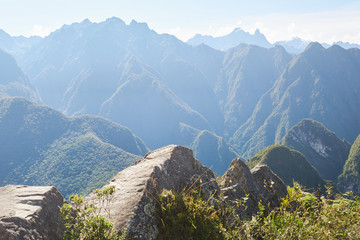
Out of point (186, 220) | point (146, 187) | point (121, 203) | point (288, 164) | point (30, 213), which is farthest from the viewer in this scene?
point (288, 164)

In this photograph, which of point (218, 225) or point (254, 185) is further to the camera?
point (254, 185)

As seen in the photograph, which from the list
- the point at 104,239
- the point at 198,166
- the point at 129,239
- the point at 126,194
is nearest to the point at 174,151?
the point at 198,166

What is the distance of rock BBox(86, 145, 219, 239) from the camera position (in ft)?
15.9

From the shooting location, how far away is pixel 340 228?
201 inches

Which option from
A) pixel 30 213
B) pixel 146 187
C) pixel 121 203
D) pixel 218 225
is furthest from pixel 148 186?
pixel 30 213

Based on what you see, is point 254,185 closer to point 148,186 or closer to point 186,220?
point 148,186

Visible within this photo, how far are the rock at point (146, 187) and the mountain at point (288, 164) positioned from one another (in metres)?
150

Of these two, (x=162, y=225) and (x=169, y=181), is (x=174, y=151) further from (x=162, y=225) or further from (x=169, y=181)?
(x=162, y=225)

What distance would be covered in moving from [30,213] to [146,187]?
2.19 metres

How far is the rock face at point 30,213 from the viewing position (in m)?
4.21

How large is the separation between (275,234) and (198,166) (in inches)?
167

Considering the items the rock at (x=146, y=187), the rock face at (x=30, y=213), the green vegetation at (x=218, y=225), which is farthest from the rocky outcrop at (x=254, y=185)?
the rock face at (x=30, y=213)

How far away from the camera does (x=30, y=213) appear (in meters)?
4.66

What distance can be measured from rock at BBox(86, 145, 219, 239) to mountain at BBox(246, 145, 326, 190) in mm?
150420
